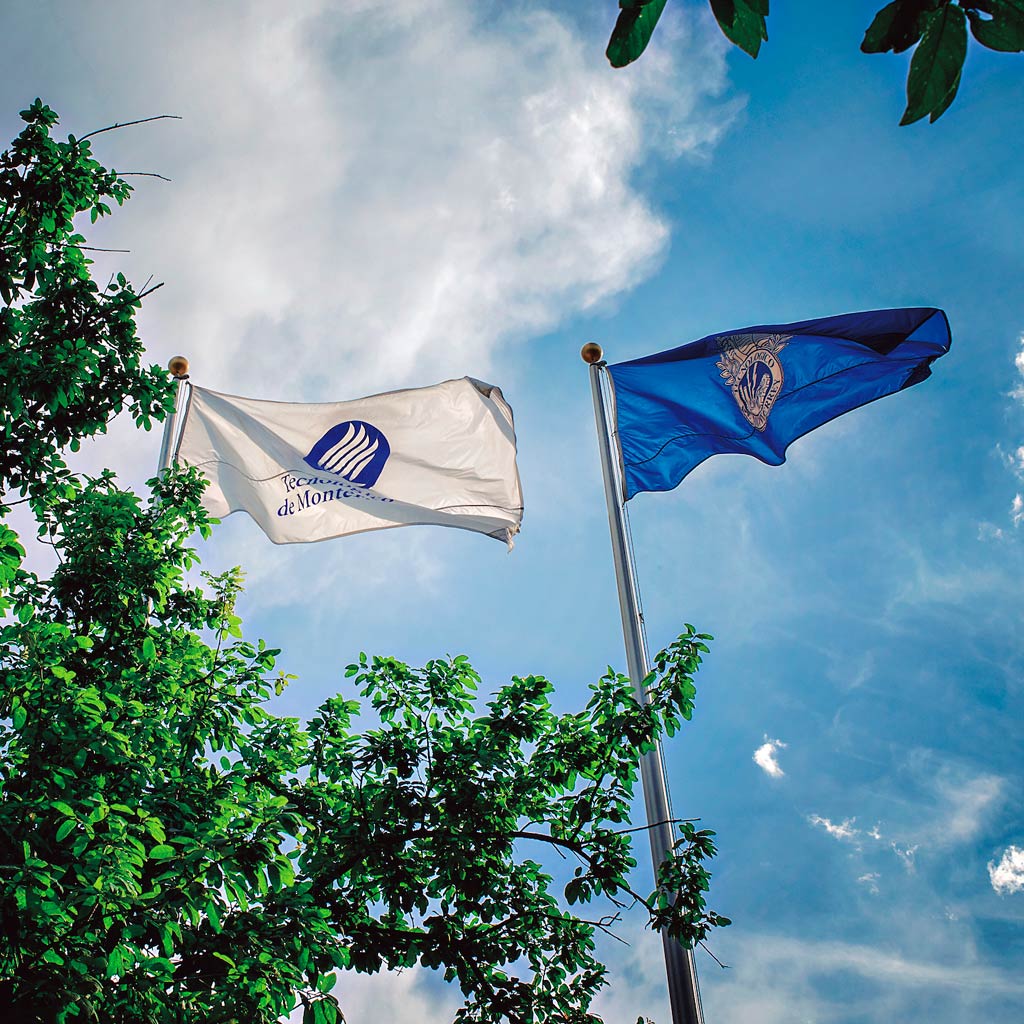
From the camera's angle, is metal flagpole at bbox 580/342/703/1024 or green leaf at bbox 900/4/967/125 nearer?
green leaf at bbox 900/4/967/125

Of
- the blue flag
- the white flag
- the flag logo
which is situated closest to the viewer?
the blue flag

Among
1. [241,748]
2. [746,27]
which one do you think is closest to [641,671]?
[241,748]

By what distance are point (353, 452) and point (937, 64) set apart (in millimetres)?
11527

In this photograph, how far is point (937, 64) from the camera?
2014 millimetres

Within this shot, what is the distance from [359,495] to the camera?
12688 mm

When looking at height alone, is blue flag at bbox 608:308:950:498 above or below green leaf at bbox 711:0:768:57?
above

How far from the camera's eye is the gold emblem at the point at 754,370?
12.1m

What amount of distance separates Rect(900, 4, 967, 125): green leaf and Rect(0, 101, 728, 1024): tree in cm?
555

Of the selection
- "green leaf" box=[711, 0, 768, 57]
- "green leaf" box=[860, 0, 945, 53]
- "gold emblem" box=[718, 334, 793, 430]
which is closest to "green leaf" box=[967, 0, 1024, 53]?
"green leaf" box=[860, 0, 945, 53]

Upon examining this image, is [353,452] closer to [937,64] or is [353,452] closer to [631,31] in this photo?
[631,31]

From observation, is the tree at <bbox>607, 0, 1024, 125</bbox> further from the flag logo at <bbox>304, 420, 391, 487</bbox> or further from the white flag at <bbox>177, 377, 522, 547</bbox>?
the flag logo at <bbox>304, 420, 391, 487</bbox>

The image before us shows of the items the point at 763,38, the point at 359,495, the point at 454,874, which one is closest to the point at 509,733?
the point at 454,874

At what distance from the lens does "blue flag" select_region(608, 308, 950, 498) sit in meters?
11.9

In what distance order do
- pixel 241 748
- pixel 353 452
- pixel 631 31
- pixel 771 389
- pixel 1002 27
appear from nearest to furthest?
1. pixel 1002 27
2. pixel 631 31
3. pixel 241 748
4. pixel 771 389
5. pixel 353 452
